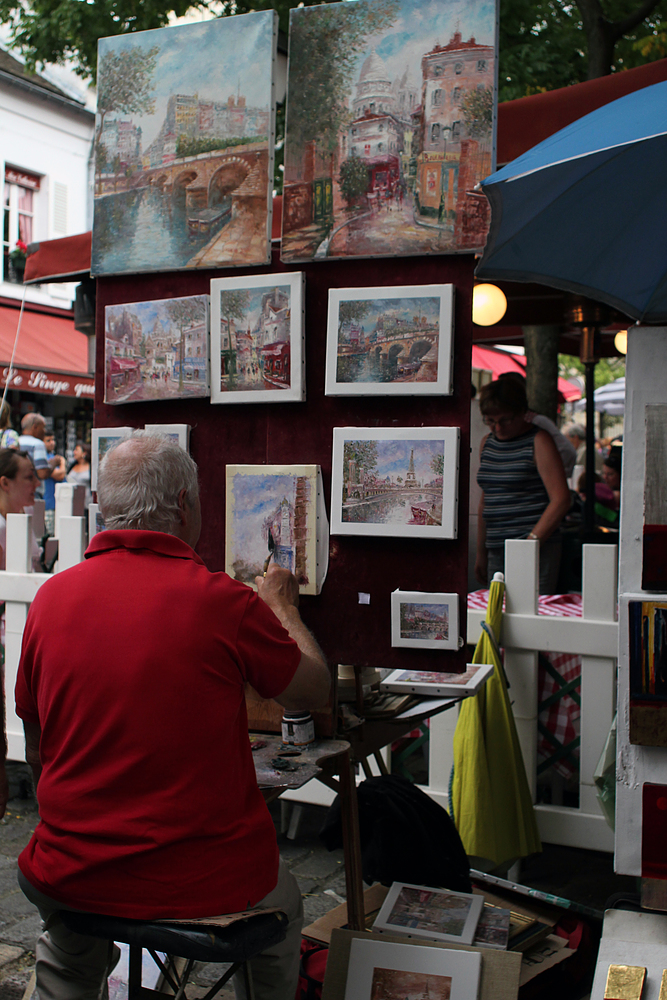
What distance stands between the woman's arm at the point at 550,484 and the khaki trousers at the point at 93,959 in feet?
8.18

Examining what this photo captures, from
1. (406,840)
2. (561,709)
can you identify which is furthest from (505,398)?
(406,840)

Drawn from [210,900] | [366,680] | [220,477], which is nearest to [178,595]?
[210,900]

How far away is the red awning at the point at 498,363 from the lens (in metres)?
13.8

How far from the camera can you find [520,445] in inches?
175

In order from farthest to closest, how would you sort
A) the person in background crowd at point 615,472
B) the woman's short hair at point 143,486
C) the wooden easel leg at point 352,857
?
the person in background crowd at point 615,472
the wooden easel leg at point 352,857
the woman's short hair at point 143,486

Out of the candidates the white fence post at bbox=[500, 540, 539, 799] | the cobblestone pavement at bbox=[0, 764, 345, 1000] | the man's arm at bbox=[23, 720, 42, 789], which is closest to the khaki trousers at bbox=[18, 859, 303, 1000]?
the man's arm at bbox=[23, 720, 42, 789]

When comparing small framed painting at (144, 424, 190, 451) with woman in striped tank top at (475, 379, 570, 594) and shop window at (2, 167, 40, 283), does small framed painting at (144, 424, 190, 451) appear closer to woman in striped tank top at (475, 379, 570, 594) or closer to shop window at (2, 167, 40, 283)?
woman in striped tank top at (475, 379, 570, 594)

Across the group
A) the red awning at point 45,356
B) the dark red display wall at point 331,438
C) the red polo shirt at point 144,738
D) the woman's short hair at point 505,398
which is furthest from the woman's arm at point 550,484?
the red awning at point 45,356

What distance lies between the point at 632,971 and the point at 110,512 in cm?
151

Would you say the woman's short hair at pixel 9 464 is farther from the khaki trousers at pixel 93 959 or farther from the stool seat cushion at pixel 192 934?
the stool seat cushion at pixel 192 934

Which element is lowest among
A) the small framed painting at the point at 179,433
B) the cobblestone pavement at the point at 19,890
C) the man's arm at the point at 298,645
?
the cobblestone pavement at the point at 19,890

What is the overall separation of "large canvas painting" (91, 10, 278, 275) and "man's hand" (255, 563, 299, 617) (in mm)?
905

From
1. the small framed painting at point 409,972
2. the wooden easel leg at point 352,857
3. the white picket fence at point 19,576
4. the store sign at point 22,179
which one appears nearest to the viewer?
the small framed painting at point 409,972

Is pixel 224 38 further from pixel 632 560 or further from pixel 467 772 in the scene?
pixel 467 772
